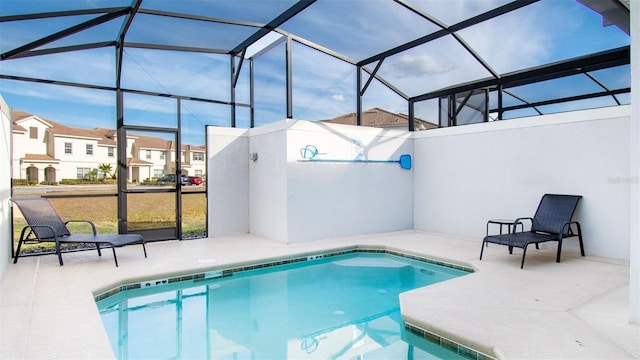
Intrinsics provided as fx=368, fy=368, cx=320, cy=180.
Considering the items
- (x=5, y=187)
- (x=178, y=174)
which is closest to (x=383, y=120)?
(x=178, y=174)

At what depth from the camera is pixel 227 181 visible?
845cm

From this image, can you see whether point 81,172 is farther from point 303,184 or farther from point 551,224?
point 551,224

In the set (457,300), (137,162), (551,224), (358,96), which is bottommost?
(457,300)

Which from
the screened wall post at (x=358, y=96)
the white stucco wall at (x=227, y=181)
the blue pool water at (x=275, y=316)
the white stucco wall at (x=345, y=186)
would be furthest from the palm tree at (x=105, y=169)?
the screened wall post at (x=358, y=96)

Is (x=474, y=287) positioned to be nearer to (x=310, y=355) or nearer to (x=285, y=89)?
(x=310, y=355)

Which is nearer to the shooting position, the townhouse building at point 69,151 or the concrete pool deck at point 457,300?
the concrete pool deck at point 457,300

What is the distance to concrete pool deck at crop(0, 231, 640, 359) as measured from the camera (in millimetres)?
3066

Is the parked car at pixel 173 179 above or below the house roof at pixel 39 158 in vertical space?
below

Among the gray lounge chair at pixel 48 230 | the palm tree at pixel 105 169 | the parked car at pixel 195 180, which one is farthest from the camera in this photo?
the parked car at pixel 195 180

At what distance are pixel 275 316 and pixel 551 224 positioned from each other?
5.03 metres

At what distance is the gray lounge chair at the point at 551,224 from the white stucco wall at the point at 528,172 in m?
0.29

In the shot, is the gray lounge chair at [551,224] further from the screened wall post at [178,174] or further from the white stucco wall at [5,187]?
the white stucco wall at [5,187]

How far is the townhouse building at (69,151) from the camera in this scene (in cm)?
633

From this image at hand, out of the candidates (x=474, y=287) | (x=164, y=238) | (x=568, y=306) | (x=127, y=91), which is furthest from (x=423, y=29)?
(x=164, y=238)
